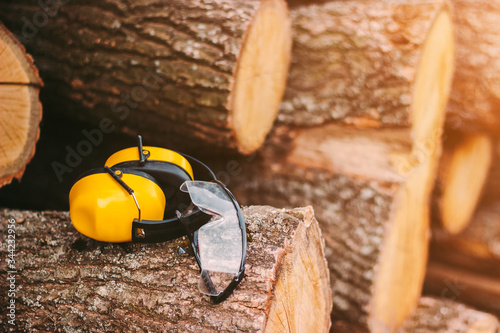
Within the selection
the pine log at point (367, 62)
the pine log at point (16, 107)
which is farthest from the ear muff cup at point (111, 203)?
the pine log at point (367, 62)

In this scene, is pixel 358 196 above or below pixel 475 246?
above

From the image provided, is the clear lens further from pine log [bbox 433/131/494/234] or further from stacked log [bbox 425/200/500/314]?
stacked log [bbox 425/200/500/314]

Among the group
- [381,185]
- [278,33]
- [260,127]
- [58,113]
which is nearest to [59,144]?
[58,113]

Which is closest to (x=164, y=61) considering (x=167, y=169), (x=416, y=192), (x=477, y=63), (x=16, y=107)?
(x=16, y=107)

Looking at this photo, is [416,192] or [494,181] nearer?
[416,192]

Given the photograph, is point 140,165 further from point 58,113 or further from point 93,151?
point 58,113

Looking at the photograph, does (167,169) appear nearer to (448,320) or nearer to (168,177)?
(168,177)
